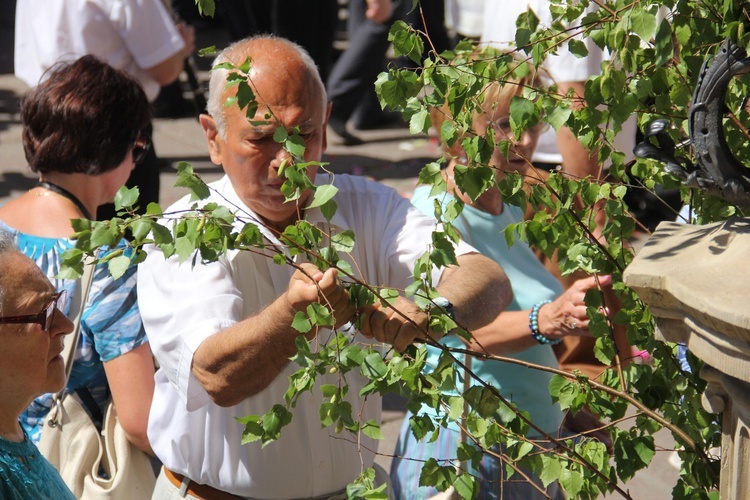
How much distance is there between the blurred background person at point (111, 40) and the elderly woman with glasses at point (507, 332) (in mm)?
1753

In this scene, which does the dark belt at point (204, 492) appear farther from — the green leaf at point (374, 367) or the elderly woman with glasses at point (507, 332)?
the green leaf at point (374, 367)

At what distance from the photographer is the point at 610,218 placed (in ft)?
7.02

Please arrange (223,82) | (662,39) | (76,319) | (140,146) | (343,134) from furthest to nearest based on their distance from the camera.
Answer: (343,134), (140,146), (76,319), (223,82), (662,39)

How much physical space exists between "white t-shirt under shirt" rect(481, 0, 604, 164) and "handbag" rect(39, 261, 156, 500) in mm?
2298

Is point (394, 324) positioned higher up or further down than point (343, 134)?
higher up

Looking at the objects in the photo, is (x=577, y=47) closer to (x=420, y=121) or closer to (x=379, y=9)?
(x=420, y=121)

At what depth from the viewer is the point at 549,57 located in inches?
178

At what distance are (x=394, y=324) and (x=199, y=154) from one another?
6376 millimetres

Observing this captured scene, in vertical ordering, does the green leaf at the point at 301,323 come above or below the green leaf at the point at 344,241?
below

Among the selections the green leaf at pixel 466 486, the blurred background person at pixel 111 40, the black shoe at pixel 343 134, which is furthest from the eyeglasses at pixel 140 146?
the black shoe at pixel 343 134

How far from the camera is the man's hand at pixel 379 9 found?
741 cm

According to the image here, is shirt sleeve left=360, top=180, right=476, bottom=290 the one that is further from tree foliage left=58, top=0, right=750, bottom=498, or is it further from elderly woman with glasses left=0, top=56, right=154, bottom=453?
elderly woman with glasses left=0, top=56, right=154, bottom=453

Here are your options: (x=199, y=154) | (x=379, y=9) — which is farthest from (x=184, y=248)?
(x=199, y=154)

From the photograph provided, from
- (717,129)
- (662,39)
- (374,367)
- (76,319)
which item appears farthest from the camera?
(76,319)
